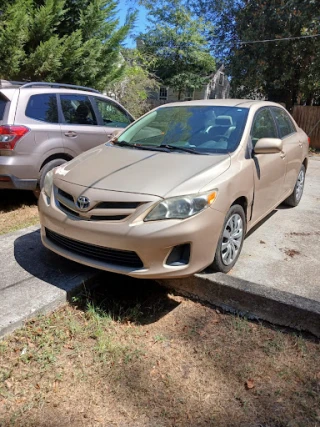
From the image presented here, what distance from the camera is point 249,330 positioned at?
2.80m

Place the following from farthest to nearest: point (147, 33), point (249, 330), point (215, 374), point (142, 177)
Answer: point (147, 33) → point (142, 177) → point (249, 330) → point (215, 374)

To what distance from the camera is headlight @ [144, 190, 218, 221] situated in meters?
2.78

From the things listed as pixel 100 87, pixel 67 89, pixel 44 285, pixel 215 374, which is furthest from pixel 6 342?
pixel 100 87

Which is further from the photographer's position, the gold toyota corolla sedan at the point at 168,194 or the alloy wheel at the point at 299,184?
the alloy wheel at the point at 299,184

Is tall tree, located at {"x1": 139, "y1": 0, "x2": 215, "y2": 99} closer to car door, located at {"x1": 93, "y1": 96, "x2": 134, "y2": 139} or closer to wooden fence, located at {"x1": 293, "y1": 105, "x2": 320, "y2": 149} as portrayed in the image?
wooden fence, located at {"x1": 293, "y1": 105, "x2": 320, "y2": 149}

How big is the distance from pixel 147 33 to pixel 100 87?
1991 centimetres

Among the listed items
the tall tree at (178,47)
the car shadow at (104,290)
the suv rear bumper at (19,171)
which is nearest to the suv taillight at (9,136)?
the suv rear bumper at (19,171)

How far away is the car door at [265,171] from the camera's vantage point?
12.6 feet

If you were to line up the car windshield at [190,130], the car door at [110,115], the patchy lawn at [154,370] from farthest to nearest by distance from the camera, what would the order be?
the car door at [110,115] → the car windshield at [190,130] → the patchy lawn at [154,370]

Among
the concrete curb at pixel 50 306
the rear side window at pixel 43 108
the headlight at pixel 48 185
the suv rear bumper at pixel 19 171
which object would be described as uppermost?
the rear side window at pixel 43 108

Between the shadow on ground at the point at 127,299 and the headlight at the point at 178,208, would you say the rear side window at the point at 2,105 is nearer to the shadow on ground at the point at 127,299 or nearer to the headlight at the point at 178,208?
the shadow on ground at the point at 127,299

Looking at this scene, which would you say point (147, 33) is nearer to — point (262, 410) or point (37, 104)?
point (37, 104)

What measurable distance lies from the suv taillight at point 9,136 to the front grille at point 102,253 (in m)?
2.18

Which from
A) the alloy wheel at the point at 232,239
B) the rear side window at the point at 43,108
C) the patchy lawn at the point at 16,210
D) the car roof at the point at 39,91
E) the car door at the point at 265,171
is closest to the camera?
the alloy wheel at the point at 232,239
